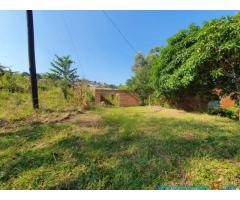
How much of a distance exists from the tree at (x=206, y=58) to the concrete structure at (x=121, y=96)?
672 cm

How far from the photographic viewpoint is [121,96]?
15.6m

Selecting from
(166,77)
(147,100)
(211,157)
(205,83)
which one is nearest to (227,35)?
(205,83)

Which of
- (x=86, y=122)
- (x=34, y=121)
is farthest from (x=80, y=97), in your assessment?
(x=86, y=122)

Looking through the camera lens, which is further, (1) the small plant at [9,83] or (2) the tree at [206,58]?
(1) the small plant at [9,83]

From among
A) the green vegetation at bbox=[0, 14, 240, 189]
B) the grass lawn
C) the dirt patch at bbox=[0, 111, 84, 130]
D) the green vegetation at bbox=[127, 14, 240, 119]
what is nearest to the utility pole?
the green vegetation at bbox=[0, 14, 240, 189]

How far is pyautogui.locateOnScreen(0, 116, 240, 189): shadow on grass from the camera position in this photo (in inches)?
64.8

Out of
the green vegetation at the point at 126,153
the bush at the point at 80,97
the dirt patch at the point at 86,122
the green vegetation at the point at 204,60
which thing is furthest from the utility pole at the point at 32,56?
the green vegetation at the point at 204,60

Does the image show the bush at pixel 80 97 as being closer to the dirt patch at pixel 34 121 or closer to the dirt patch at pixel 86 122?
the dirt patch at pixel 34 121

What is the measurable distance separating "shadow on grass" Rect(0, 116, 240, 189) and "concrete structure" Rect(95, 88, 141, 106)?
39.3 feet

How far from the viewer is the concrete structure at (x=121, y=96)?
15.2 metres

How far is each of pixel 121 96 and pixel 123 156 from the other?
13.4 meters

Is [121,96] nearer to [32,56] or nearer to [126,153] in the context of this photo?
[32,56]

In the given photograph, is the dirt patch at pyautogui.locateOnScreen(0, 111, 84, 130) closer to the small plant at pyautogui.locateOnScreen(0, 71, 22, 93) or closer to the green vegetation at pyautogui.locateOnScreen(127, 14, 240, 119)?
the small plant at pyautogui.locateOnScreen(0, 71, 22, 93)
